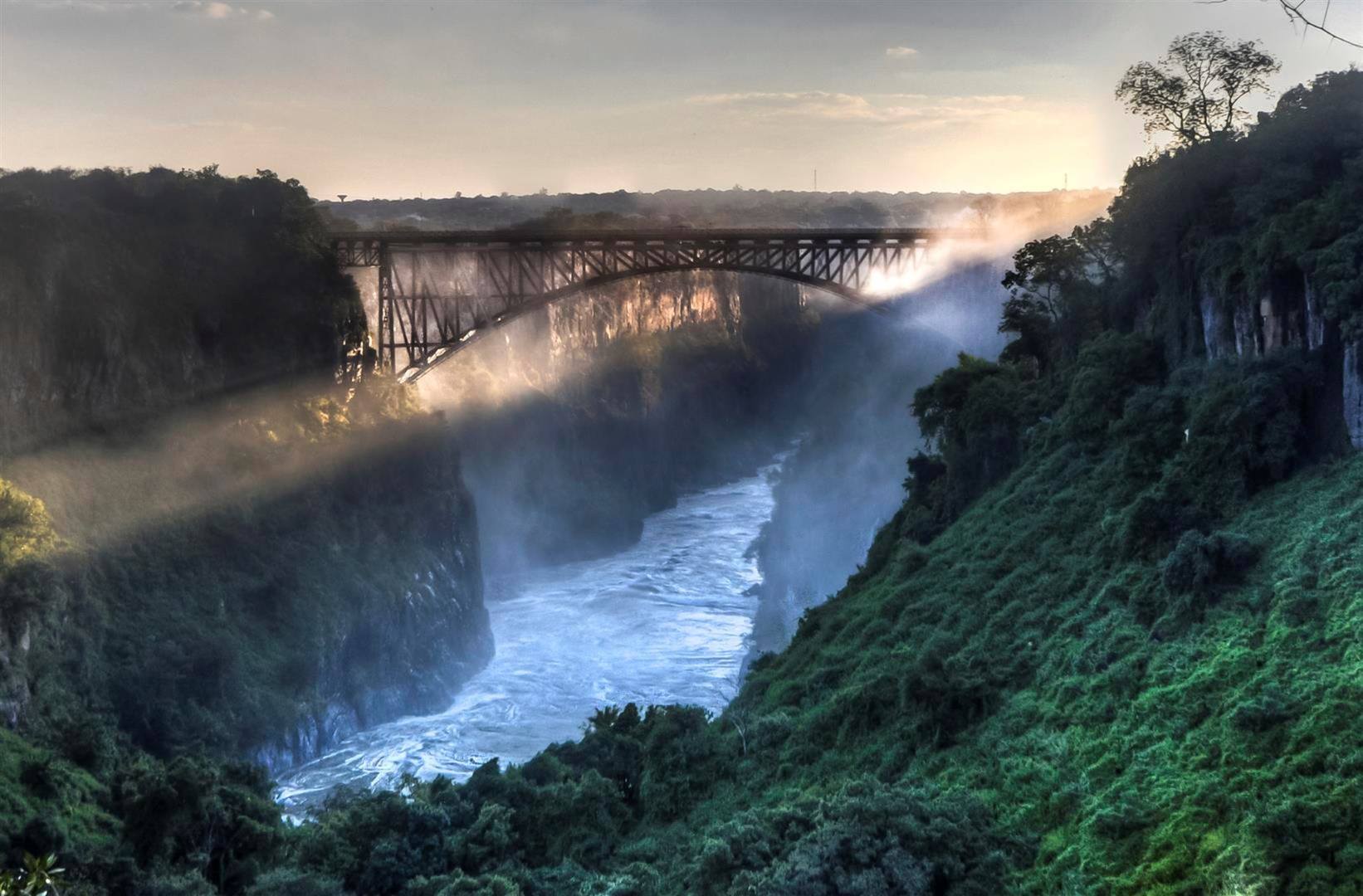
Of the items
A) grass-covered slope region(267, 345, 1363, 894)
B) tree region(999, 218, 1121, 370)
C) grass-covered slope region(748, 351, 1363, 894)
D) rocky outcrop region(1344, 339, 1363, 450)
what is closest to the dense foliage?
grass-covered slope region(267, 345, 1363, 894)

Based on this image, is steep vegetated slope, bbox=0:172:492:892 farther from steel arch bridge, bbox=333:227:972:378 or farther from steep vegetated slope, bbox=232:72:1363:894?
steep vegetated slope, bbox=232:72:1363:894

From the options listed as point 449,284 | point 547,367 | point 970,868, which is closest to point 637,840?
point 970,868

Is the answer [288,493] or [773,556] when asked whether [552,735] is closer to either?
[288,493]

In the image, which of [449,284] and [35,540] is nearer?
[35,540]

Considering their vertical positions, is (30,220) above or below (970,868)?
above

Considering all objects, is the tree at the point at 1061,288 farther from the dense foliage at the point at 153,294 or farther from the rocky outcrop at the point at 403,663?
the dense foliage at the point at 153,294

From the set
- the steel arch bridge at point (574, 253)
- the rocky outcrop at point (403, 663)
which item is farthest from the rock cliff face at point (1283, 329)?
the rocky outcrop at point (403, 663)
